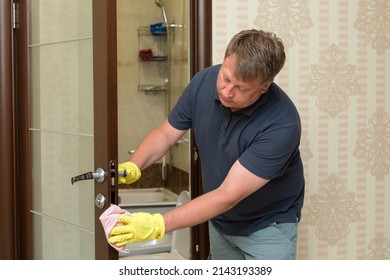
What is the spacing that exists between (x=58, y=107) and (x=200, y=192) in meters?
0.65

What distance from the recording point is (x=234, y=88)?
6.17ft

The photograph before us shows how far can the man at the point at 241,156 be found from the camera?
5.95ft

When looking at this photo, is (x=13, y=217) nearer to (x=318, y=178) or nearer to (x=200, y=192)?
(x=200, y=192)

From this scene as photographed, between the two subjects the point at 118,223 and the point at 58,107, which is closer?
the point at 118,223

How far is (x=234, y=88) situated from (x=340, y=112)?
847mm

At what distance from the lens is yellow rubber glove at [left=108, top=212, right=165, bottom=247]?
5.49 feet

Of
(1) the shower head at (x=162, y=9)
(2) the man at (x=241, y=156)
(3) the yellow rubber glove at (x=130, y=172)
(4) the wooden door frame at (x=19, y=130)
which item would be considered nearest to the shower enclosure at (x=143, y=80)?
(1) the shower head at (x=162, y=9)

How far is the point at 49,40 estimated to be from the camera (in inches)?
91.1

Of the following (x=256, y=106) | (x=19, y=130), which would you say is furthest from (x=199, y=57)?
(x=19, y=130)

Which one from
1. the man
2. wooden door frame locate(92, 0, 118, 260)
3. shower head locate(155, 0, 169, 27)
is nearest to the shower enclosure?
shower head locate(155, 0, 169, 27)

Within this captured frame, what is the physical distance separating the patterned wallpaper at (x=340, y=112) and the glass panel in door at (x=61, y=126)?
2.35ft

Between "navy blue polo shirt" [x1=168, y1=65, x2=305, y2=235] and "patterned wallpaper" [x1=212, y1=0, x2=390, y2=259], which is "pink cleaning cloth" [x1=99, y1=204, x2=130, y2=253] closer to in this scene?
"navy blue polo shirt" [x1=168, y1=65, x2=305, y2=235]

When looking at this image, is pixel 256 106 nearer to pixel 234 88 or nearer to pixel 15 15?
pixel 234 88

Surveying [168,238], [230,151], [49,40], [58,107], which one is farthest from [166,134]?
[168,238]
